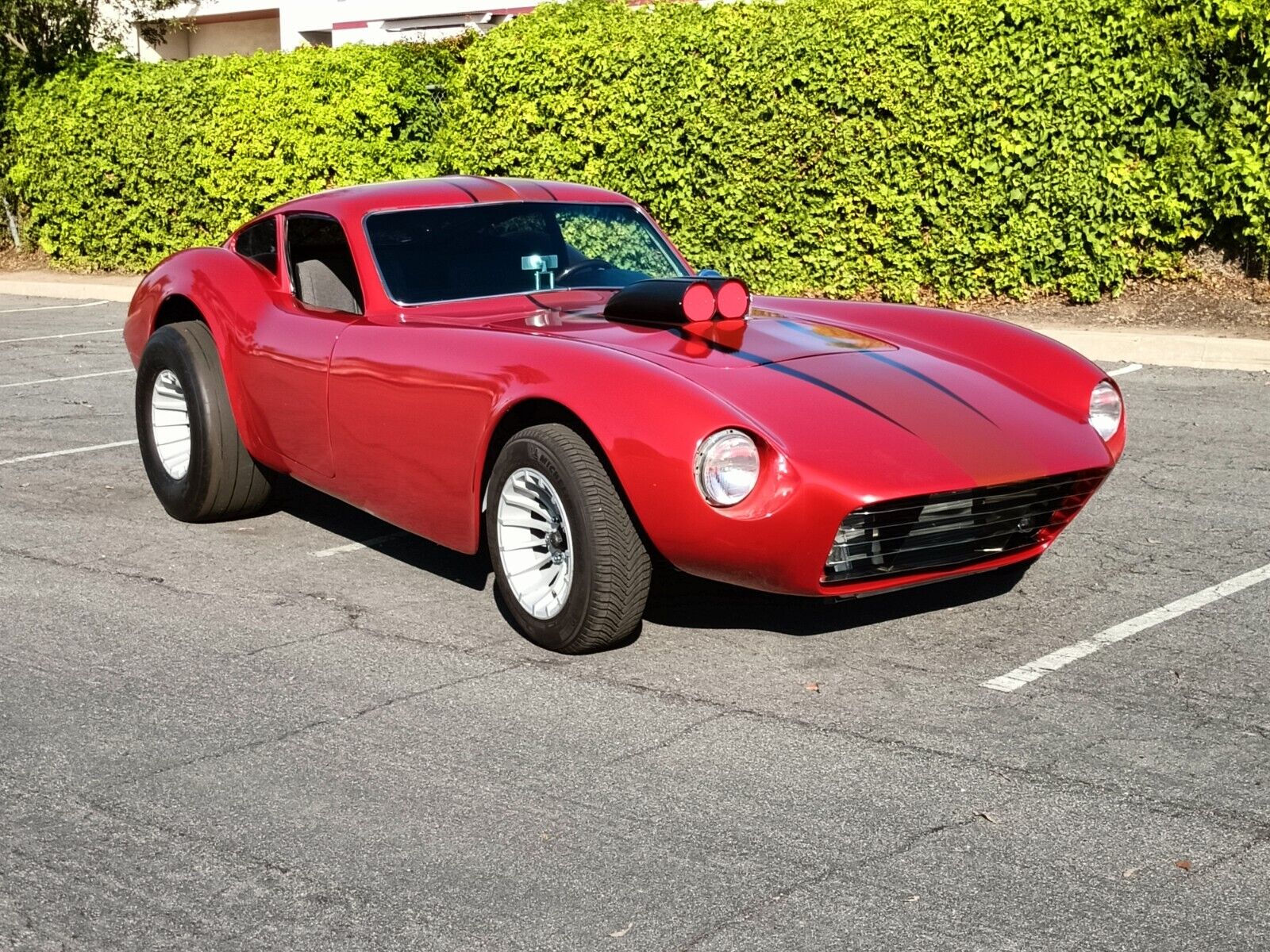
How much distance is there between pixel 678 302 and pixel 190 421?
2383mm

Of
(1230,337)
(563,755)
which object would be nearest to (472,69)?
(1230,337)

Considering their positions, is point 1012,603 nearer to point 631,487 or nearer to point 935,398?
point 935,398

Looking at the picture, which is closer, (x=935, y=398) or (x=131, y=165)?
(x=935, y=398)

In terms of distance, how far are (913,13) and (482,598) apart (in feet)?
28.7

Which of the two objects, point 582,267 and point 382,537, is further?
point 382,537

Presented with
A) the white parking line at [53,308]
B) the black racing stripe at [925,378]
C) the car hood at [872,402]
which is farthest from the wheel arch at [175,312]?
the white parking line at [53,308]

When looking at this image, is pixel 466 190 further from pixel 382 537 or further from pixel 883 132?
pixel 883 132

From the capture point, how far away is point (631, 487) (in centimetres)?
441

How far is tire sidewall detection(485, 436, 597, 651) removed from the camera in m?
4.52

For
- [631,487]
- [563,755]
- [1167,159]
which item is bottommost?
[563,755]

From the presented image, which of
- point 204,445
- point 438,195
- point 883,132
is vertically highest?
point 883,132

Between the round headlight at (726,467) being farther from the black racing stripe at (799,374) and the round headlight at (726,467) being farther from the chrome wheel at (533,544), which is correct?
the chrome wheel at (533,544)

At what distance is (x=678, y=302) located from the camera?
5.06 metres

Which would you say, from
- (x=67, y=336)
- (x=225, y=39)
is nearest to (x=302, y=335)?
(x=67, y=336)
